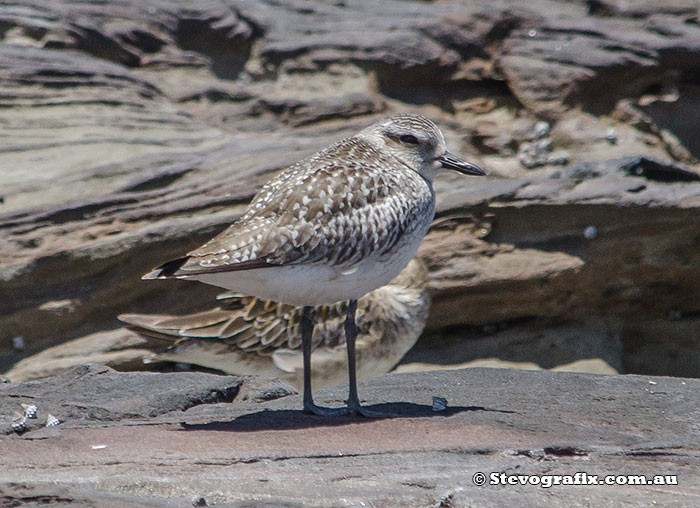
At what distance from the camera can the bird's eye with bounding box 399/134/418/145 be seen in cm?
573

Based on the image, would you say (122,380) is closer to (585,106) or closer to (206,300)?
(206,300)

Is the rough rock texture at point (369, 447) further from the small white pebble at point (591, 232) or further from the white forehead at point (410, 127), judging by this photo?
the small white pebble at point (591, 232)

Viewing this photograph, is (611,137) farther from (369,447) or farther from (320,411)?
(369,447)

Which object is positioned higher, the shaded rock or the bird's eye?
the bird's eye

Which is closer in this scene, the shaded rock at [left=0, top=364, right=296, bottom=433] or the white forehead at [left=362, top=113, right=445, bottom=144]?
the shaded rock at [left=0, top=364, right=296, bottom=433]

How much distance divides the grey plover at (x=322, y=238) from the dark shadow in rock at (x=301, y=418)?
0.36 ft

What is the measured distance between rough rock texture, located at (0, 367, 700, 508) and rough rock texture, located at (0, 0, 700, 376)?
341 centimetres

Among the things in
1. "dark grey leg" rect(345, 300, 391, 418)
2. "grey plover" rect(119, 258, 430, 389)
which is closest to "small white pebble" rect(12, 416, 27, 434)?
"dark grey leg" rect(345, 300, 391, 418)

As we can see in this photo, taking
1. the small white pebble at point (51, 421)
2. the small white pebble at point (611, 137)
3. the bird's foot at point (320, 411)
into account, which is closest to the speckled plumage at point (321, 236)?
the bird's foot at point (320, 411)

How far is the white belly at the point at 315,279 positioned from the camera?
4.83 meters

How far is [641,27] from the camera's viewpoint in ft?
40.8

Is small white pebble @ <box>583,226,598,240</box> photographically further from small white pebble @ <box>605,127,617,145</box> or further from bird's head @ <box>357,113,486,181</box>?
bird's head @ <box>357,113,486,181</box>

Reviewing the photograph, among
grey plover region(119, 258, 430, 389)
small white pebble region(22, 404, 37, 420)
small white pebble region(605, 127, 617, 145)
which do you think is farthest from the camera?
small white pebble region(605, 127, 617, 145)

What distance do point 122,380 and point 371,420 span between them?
1.93 meters
